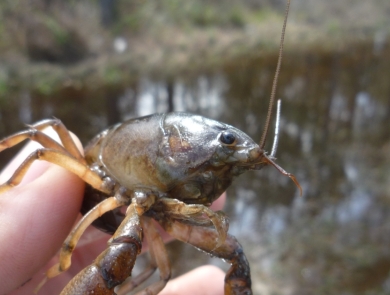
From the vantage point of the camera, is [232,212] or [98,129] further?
[98,129]

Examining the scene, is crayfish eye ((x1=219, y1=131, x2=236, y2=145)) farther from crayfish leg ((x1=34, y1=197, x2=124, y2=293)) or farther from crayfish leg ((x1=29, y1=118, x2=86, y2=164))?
crayfish leg ((x1=29, y1=118, x2=86, y2=164))

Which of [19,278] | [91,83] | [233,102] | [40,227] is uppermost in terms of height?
[40,227]

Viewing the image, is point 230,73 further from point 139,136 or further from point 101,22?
point 139,136

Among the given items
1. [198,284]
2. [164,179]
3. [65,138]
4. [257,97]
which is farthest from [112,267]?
[257,97]

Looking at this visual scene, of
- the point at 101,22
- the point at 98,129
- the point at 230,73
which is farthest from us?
the point at 101,22

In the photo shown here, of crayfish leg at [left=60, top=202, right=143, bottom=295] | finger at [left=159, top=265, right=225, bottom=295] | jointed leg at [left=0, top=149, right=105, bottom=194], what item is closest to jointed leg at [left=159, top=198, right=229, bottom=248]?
crayfish leg at [left=60, top=202, right=143, bottom=295]

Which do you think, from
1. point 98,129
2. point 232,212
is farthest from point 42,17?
point 232,212

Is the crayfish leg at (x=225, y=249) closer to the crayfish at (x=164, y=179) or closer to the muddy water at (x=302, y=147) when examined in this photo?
the crayfish at (x=164, y=179)
